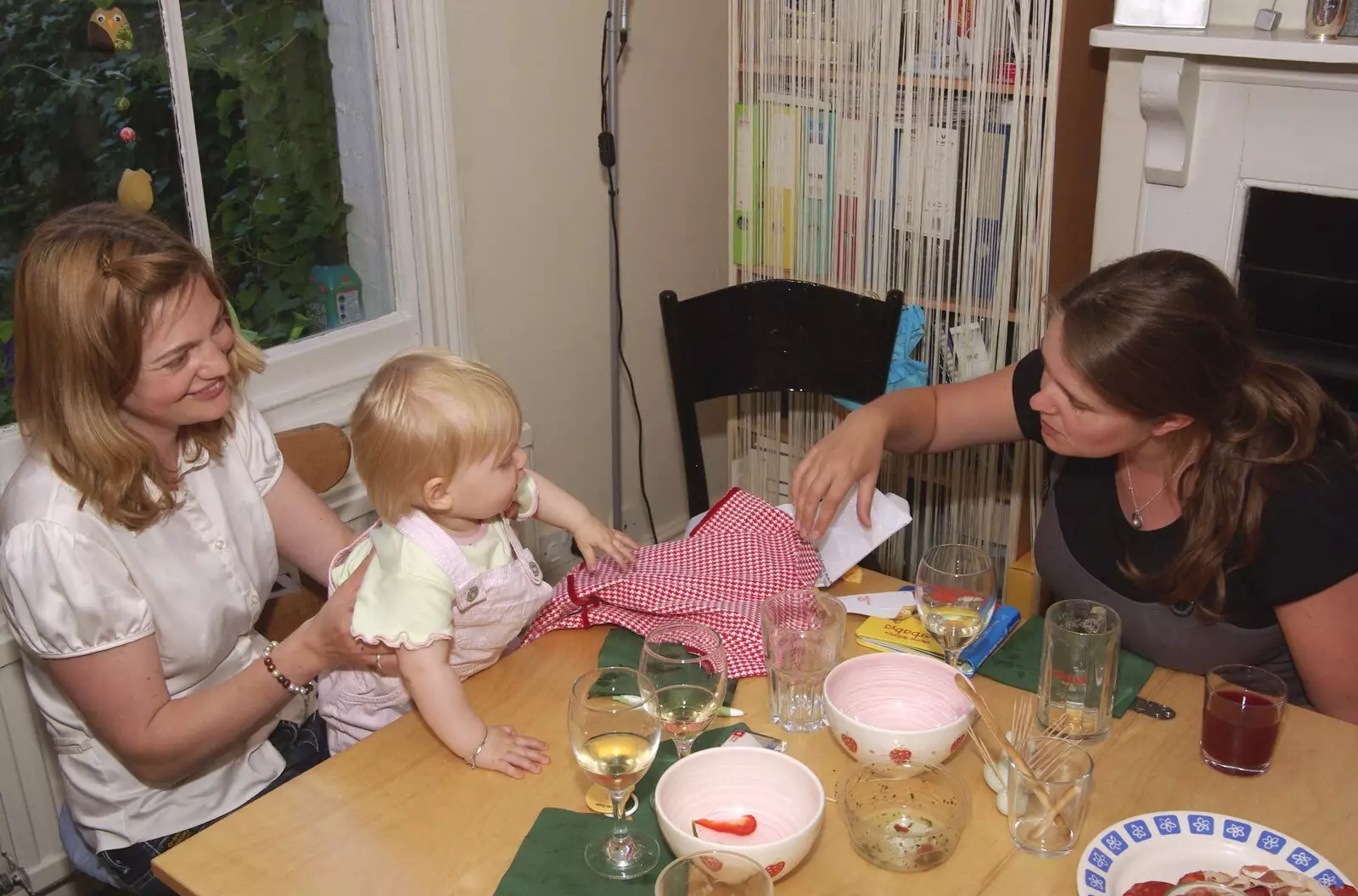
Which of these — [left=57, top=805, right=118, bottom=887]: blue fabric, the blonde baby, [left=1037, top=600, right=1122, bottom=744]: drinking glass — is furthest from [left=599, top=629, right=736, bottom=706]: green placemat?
[left=57, top=805, right=118, bottom=887]: blue fabric

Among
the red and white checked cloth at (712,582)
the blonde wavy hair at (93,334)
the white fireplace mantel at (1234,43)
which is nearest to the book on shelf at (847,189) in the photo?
the white fireplace mantel at (1234,43)

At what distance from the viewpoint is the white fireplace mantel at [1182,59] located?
2.13 metres

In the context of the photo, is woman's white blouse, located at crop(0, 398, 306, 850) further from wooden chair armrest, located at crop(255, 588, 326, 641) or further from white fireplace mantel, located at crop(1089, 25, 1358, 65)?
white fireplace mantel, located at crop(1089, 25, 1358, 65)

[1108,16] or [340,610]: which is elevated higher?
[1108,16]

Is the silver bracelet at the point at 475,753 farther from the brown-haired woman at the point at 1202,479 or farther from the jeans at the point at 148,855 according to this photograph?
the brown-haired woman at the point at 1202,479

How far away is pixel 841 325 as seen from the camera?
7.61ft

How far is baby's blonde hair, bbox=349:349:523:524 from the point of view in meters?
1.41

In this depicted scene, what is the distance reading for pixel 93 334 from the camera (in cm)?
143

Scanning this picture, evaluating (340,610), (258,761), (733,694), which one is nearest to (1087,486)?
(733,694)

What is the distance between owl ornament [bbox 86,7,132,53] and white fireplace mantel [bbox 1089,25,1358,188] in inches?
66.8

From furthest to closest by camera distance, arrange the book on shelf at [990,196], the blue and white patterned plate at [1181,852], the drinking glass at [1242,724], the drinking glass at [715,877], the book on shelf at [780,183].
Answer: the book on shelf at [780,183], the book on shelf at [990,196], the drinking glass at [1242,724], the blue and white patterned plate at [1181,852], the drinking glass at [715,877]

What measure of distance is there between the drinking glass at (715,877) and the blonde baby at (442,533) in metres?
0.33

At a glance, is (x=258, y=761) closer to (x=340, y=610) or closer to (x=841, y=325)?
(x=340, y=610)

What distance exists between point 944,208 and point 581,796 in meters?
1.61
